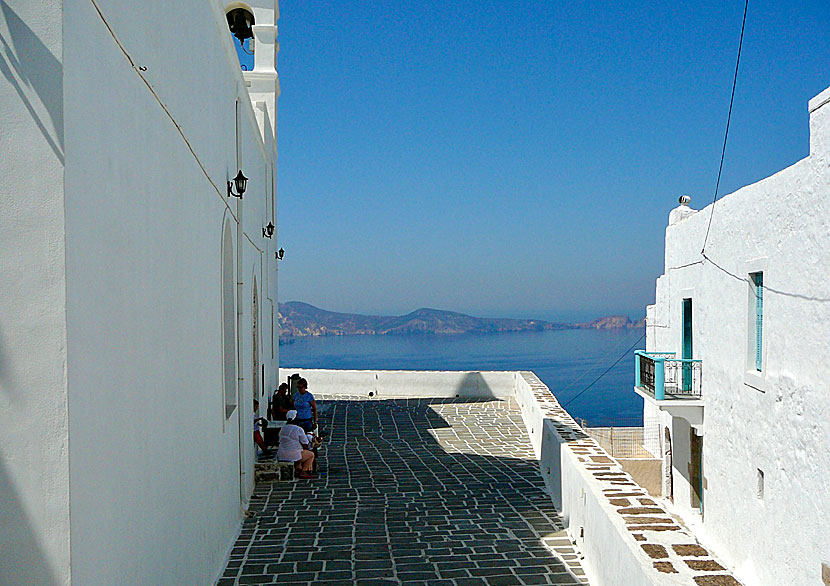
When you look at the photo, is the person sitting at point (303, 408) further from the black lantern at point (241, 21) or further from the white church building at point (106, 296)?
the black lantern at point (241, 21)

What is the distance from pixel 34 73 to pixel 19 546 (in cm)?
168

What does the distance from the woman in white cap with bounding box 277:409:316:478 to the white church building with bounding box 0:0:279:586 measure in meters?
3.88

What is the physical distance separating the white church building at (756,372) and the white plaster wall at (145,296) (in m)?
7.47

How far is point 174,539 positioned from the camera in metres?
4.80

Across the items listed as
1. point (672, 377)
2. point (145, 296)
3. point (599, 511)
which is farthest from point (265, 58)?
point (145, 296)

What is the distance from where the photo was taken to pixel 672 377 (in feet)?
54.6

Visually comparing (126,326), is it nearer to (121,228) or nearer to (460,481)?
(121,228)

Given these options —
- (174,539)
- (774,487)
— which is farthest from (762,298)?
(174,539)

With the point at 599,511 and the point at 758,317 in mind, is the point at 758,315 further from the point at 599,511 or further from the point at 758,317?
the point at 599,511

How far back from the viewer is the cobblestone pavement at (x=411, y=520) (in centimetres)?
671

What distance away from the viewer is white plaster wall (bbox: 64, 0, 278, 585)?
9.83 feet

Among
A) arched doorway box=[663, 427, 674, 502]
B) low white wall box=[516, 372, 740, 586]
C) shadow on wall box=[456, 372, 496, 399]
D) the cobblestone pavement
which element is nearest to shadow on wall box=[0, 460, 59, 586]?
low white wall box=[516, 372, 740, 586]

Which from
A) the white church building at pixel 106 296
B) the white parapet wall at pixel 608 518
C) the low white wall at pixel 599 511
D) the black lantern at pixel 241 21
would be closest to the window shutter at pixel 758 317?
the white parapet wall at pixel 608 518

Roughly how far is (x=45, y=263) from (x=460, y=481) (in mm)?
8643
